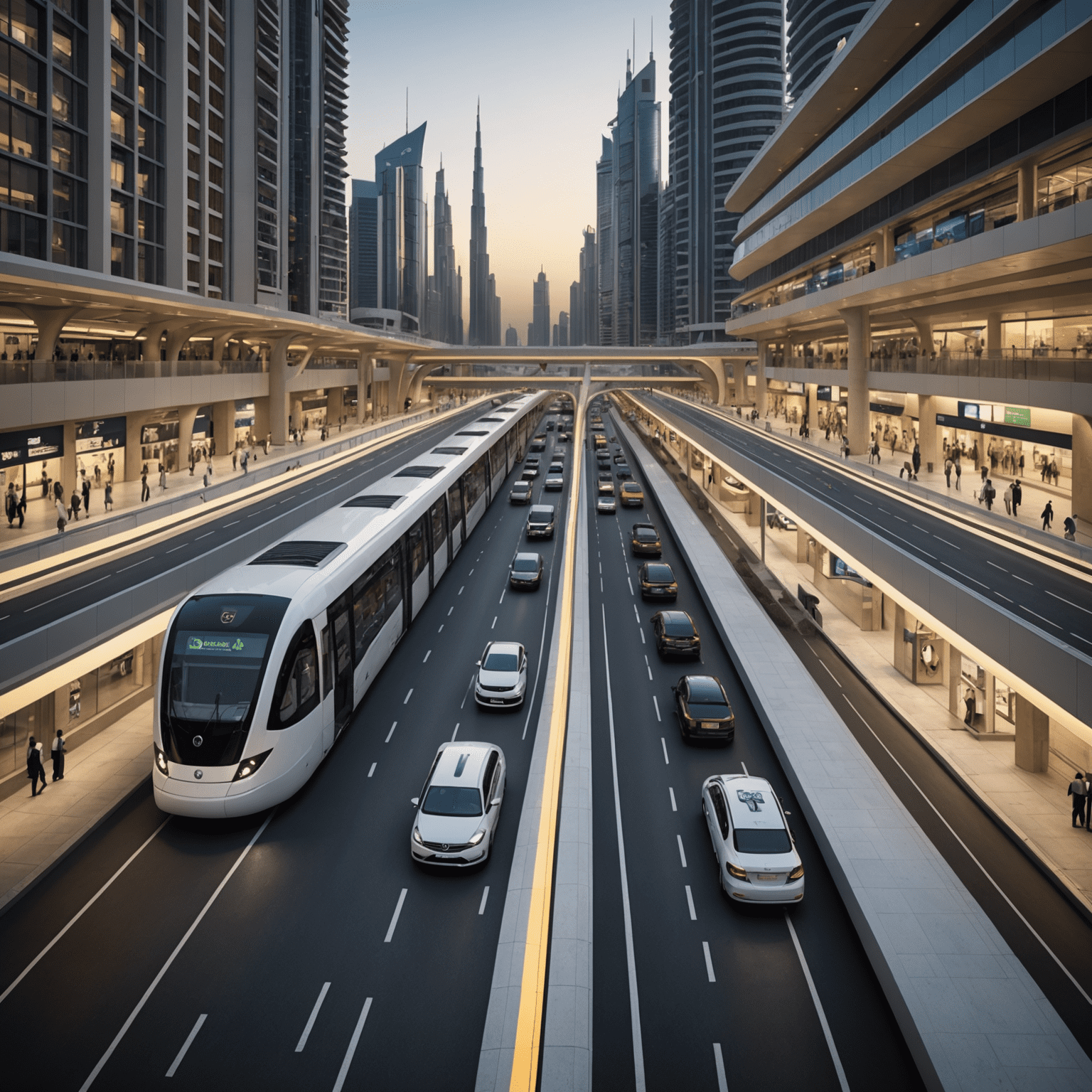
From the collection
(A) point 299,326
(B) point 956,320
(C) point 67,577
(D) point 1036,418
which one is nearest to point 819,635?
(D) point 1036,418

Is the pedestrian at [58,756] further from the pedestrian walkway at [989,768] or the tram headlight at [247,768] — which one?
the pedestrian walkway at [989,768]

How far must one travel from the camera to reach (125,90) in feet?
160

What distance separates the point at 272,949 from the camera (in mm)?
11078

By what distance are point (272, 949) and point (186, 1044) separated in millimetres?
1745

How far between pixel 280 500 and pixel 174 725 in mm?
18425

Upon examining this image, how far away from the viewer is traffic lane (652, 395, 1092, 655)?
15125 mm

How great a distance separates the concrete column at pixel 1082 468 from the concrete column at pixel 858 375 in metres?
16.8

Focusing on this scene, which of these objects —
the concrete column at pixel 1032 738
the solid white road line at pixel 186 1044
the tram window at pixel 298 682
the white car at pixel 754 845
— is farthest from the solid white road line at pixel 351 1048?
the concrete column at pixel 1032 738

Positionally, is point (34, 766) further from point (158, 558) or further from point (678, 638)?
point (678, 638)

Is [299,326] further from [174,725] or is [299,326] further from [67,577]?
[174,725]

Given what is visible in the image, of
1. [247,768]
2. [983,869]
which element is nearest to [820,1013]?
[983,869]

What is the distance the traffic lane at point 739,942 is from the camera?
9750mm

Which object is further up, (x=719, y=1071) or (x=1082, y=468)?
(x=1082, y=468)

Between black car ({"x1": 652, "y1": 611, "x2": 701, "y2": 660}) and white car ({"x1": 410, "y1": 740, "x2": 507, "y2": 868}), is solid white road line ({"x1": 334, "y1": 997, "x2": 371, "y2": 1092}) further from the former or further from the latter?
black car ({"x1": 652, "y1": 611, "x2": 701, "y2": 660})
